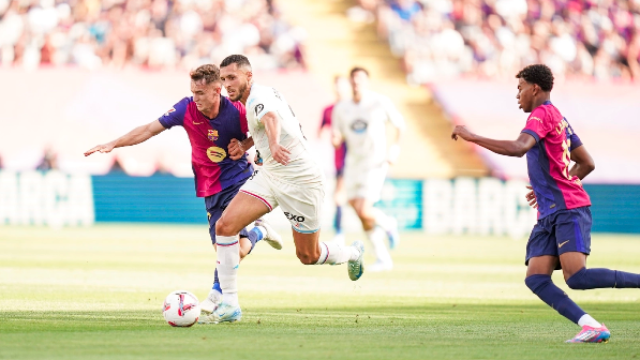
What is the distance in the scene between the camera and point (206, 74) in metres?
8.70

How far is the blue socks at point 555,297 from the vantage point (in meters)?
7.33

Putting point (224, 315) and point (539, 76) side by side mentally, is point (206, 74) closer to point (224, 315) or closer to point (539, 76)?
point (224, 315)

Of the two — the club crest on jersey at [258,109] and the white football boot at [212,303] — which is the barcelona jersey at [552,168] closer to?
the club crest on jersey at [258,109]

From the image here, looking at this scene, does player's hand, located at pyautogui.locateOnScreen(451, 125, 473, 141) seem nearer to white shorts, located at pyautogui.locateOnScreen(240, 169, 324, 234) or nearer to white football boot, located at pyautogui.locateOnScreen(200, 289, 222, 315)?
white shorts, located at pyautogui.locateOnScreen(240, 169, 324, 234)

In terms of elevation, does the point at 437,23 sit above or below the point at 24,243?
above

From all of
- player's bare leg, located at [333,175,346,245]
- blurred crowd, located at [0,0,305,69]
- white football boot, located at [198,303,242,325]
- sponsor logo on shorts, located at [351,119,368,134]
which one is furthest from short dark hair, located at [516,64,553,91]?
blurred crowd, located at [0,0,305,69]

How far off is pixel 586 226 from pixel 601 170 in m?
20.3

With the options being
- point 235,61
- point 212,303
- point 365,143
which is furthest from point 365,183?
point 235,61

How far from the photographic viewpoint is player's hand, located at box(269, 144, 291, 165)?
25.7 feet

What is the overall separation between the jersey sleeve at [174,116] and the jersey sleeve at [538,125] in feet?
10.4

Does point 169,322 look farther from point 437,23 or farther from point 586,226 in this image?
point 437,23

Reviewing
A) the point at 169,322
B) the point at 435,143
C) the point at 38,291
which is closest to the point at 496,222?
the point at 435,143

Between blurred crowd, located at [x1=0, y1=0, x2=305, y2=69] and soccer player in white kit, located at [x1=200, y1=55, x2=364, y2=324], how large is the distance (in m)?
18.9

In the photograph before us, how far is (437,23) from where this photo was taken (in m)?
29.3
